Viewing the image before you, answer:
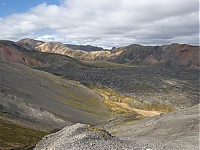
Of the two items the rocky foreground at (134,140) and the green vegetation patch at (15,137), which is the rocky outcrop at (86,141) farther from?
the green vegetation patch at (15,137)

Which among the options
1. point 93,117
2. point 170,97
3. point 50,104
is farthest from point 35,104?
point 170,97

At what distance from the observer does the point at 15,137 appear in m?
46.7

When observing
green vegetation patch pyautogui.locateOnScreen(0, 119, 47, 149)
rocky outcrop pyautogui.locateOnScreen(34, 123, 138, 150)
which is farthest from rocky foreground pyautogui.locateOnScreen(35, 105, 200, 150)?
green vegetation patch pyautogui.locateOnScreen(0, 119, 47, 149)

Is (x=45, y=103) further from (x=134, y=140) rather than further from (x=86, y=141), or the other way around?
(x=86, y=141)

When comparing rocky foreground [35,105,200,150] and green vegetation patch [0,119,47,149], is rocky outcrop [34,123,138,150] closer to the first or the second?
rocky foreground [35,105,200,150]

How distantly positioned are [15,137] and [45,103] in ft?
120

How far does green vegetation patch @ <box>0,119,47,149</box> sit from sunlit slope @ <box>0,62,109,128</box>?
12650mm

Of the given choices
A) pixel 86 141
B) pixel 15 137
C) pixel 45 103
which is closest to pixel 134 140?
pixel 86 141

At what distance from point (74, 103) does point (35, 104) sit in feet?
81.6

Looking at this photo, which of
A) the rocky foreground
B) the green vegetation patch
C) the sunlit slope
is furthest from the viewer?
the sunlit slope

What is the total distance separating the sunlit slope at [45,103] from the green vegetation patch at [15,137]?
1265cm

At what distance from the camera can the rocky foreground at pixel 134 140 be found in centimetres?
3234

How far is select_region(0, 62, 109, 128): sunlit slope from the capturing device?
228 ft

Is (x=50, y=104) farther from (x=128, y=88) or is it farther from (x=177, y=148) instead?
(x=128, y=88)
